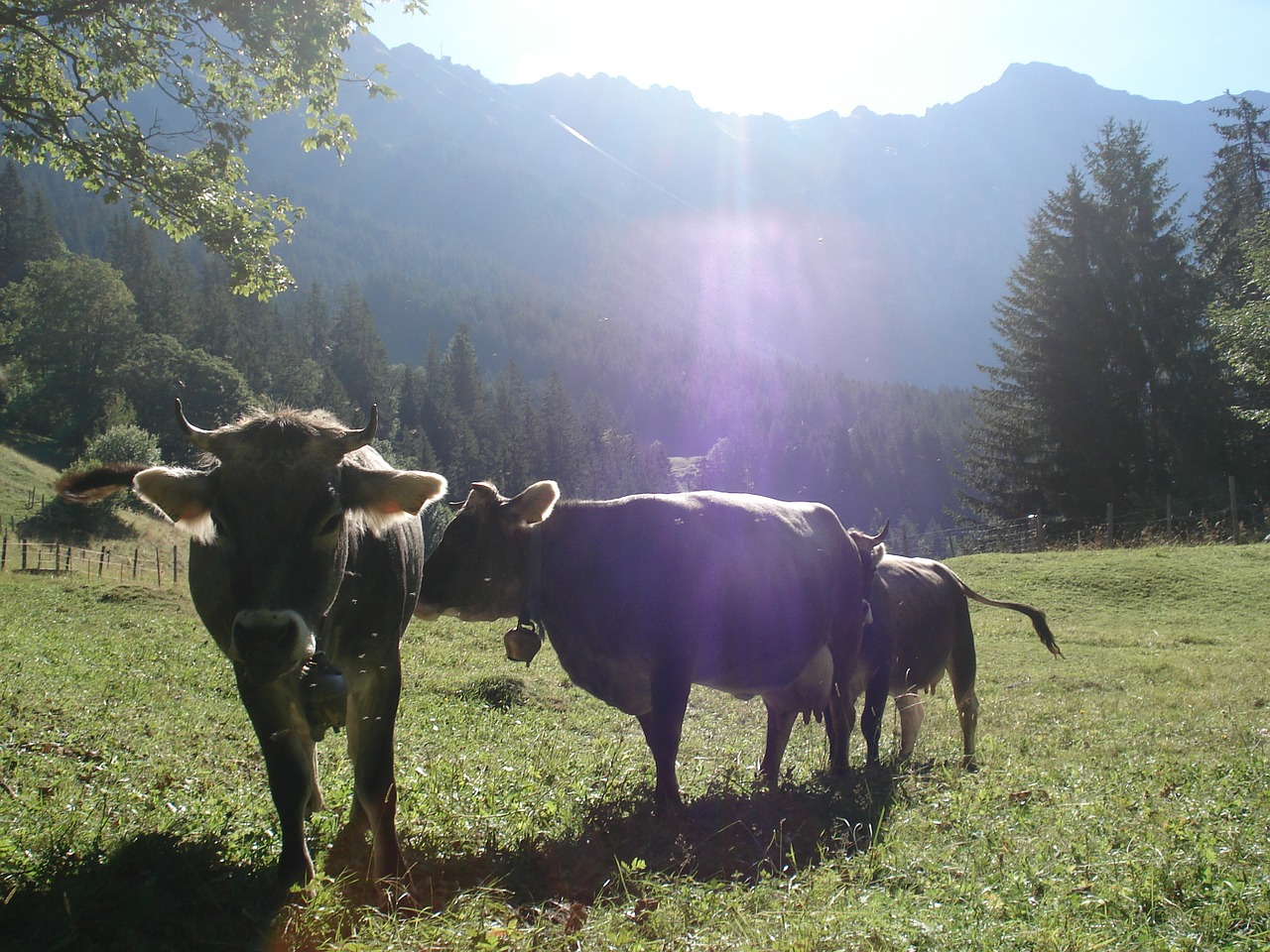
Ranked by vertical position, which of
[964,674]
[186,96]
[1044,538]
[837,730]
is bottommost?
[837,730]

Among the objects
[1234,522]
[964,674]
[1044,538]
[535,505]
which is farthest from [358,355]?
[535,505]

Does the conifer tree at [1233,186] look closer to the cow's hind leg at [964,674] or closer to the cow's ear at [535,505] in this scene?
the cow's hind leg at [964,674]

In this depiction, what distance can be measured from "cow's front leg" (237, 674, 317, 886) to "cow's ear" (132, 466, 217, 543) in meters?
0.80

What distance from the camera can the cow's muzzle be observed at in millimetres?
3363

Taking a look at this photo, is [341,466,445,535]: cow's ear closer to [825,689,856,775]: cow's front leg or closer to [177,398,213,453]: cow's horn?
[177,398,213,453]: cow's horn

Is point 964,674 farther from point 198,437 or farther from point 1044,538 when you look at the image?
point 1044,538

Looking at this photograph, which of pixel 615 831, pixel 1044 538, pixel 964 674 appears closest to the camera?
pixel 615 831

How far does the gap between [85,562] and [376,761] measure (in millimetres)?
31062

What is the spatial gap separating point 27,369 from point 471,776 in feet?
240

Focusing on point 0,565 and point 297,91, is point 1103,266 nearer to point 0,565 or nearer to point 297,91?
point 297,91

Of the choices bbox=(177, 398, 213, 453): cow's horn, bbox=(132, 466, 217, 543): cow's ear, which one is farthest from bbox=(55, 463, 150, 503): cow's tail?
bbox=(177, 398, 213, 453): cow's horn

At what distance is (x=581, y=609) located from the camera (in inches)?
243

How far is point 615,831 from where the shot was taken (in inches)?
203

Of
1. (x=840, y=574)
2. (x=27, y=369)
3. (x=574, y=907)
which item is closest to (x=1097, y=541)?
(x=840, y=574)
